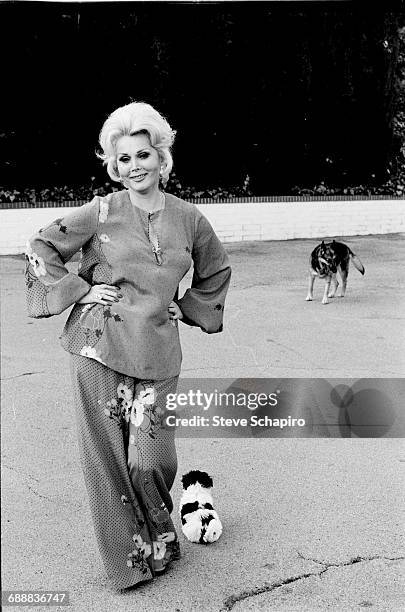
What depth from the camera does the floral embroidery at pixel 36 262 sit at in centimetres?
220

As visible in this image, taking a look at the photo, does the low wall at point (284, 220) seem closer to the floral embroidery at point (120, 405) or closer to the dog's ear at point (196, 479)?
the floral embroidery at point (120, 405)

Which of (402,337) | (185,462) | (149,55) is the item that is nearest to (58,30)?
(149,55)

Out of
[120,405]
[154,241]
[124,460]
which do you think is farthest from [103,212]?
[124,460]

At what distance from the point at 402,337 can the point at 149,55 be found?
1.23 metres

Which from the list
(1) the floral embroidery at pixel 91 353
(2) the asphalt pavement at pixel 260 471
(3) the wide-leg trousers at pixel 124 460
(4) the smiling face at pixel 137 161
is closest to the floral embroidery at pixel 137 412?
(3) the wide-leg trousers at pixel 124 460

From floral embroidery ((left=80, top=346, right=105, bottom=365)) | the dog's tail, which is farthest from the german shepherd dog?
floral embroidery ((left=80, top=346, right=105, bottom=365))

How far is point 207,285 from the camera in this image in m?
2.38

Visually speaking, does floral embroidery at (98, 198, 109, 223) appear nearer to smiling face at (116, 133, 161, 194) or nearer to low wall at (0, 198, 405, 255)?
smiling face at (116, 133, 161, 194)

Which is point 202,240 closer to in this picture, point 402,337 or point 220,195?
point 220,195

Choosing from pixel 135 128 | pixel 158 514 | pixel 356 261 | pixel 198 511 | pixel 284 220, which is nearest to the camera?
pixel 135 128

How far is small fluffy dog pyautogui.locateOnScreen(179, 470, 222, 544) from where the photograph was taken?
97.9 inches

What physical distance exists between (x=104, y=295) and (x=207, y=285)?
30cm

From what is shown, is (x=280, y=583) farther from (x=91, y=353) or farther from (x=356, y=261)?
(x=356, y=261)

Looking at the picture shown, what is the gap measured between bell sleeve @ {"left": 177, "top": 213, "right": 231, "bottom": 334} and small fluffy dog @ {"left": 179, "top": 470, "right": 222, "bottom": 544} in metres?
0.42
